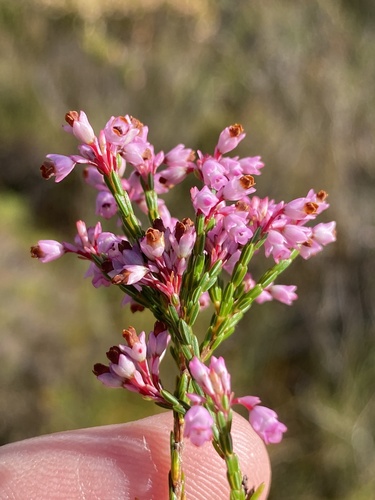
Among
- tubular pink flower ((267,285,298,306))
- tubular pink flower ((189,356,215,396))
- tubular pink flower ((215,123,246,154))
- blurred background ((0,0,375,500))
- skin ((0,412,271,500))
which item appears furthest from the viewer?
blurred background ((0,0,375,500))

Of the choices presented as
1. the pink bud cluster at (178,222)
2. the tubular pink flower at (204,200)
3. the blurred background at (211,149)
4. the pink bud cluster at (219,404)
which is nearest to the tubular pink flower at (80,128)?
the pink bud cluster at (178,222)

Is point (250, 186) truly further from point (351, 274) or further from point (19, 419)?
point (351, 274)

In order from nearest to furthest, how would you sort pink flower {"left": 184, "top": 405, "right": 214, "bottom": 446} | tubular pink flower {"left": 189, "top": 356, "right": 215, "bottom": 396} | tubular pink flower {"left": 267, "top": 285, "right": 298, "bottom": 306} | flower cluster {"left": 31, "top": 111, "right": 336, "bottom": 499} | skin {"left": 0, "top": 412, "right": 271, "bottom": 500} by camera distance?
pink flower {"left": 184, "top": 405, "right": 214, "bottom": 446} < tubular pink flower {"left": 189, "top": 356, "right": 215, "bottom": 396} < flower cluster {"left": 31, "top": 111, "right": 336, "bottom": 499} < tubular pink flower {"left": 267, "top": 285, "right": 298, "bottom": 306} < skin {"left": 0, "top": 412, "right": 271, "bottom": 500}

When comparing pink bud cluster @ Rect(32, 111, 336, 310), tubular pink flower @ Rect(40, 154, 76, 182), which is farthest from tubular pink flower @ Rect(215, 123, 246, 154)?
tubular pink flower @ Rect(40, 154, 76, 182)

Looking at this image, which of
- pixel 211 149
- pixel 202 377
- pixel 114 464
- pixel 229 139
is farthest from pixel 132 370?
pixel 211 149

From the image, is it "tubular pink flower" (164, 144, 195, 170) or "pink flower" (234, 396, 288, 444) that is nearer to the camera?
"pink flower" (234, 396, 288, 444)

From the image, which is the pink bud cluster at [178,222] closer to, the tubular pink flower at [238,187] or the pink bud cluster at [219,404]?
the tubular pink flower at [238,187]

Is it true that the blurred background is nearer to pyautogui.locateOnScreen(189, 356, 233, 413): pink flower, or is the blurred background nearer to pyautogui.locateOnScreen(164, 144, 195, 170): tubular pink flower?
pyautogui.locateOnScreen(164, 144, 195, 170): tubular pink flower
